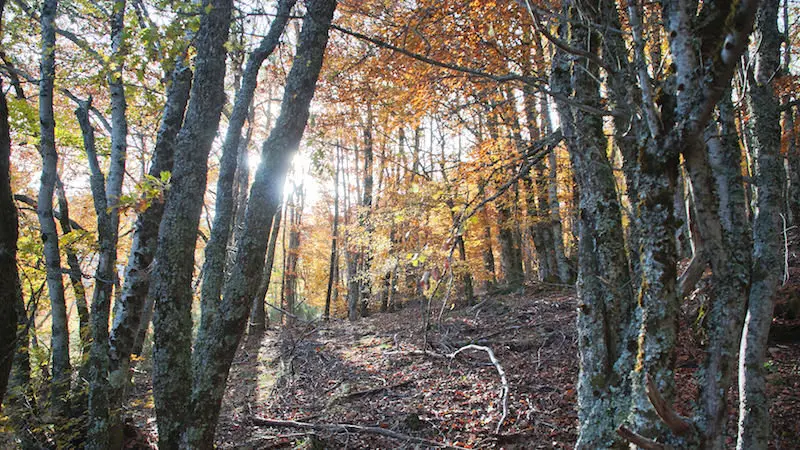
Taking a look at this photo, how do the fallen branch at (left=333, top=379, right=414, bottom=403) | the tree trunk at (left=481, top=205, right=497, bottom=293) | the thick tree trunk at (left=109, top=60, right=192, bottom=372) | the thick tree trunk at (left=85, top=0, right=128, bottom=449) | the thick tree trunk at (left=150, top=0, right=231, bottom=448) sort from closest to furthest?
the thick tree trunk at (left=150, top=0, right=231, bottom=448) < the thick tree trunk at (left=85, top=0, right=128, bottom=449) < the thick tree trunk at (left=109, top=60, right=192, bottom=372) < the fallen branch at (left=333, top=379, right=414, bottom=403) < the tree trunk at (left=481, top=205, right=497, bottom=293)

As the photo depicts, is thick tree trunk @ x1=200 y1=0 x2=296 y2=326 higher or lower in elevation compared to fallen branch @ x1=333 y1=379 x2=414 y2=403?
higher

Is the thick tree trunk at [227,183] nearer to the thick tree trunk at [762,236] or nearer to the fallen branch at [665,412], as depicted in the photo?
the fallen branch at [665,412]

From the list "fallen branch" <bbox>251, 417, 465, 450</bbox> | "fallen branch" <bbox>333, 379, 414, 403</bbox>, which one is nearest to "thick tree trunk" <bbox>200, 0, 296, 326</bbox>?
"fallen branch" <bbox>251, 417, 465, 450</bbox>

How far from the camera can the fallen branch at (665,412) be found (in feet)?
6.56

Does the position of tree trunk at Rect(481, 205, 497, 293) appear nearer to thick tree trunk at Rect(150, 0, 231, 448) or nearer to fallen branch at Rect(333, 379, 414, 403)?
fallen branch at Rect(333, 379, 414, 403)

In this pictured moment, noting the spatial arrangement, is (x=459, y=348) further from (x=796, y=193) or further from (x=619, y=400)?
(x=796, y=193)

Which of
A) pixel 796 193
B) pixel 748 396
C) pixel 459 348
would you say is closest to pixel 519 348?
pixel 459 348

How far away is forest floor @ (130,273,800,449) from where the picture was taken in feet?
17.2

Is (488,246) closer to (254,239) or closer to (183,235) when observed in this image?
(254,239)

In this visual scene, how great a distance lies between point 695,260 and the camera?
90.6 inches

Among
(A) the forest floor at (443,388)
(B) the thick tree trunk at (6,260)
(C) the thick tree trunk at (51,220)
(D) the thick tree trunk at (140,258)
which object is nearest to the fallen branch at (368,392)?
(A) the forest floor at (443,388)

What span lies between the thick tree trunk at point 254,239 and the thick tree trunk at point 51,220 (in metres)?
3.05

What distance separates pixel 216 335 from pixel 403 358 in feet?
19.3

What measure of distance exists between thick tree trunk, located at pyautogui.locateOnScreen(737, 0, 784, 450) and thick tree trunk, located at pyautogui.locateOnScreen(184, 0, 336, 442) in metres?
3.41
